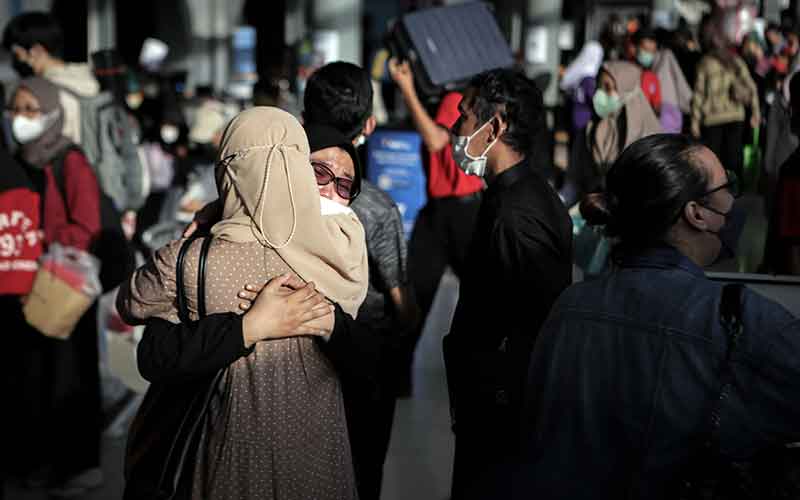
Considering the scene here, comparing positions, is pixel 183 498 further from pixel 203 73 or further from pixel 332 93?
pixel 203 73

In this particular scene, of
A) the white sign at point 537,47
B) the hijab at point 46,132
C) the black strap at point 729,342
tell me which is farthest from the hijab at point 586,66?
the white sign at point 537,47

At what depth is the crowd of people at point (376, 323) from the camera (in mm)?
2035

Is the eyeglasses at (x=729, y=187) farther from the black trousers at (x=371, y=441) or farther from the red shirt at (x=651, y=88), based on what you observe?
the red shirt at (x=651, y=88)

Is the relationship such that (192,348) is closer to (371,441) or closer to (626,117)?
(371,441)

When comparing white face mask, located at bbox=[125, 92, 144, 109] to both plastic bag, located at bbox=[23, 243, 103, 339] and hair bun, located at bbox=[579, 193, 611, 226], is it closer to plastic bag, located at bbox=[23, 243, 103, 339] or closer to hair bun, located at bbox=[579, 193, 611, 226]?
plastic bag, located at bbox=[23, 243, 103, 339]

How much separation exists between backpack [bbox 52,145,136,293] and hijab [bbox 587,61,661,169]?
2747 mm

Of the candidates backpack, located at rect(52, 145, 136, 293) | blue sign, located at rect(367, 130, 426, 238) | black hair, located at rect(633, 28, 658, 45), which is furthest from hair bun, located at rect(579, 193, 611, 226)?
black hair, located at rect(633, 28, 658, 45)

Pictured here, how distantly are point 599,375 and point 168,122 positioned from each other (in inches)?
411

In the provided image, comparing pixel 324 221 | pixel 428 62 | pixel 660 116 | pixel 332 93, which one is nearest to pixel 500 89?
pixel 332 93

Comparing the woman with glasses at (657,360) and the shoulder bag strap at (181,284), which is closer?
the woman with glasses at (657,360)

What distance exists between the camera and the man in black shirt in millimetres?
3338

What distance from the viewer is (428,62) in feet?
21.6

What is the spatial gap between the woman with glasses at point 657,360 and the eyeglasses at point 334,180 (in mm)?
1060

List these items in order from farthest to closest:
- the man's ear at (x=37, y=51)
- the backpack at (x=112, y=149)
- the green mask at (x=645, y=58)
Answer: the green mask at (x=645, y=58), the backpack at (x=112, y=149), the man's ear at (x=37, y=51)
